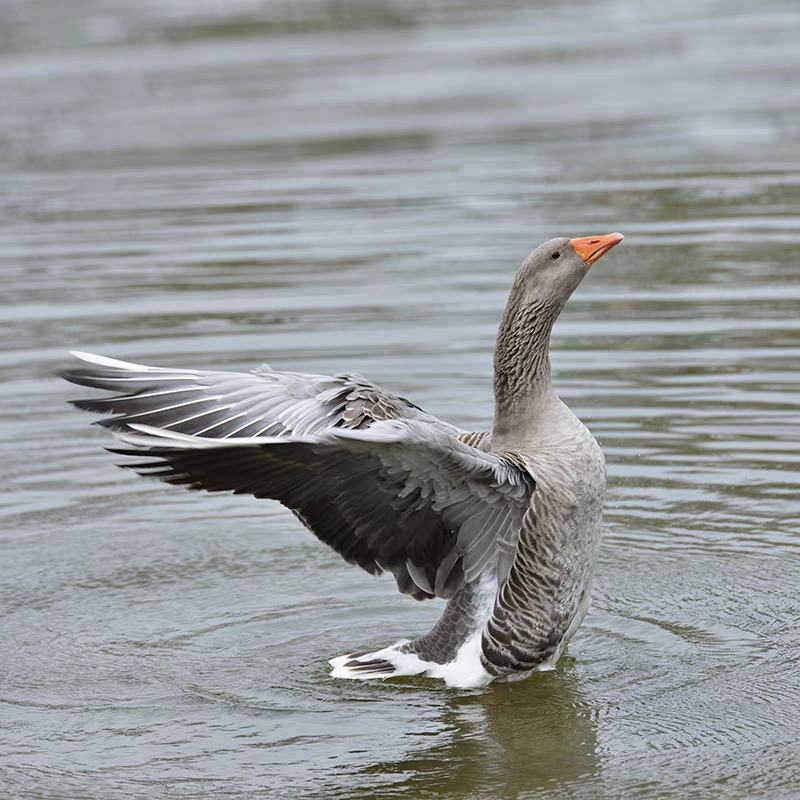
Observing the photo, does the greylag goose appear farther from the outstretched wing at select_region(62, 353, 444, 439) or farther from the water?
the water

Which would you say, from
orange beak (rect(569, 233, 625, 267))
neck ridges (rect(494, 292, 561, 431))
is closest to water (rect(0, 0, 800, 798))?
neck ridges (rect(494, 292, 561, 431))

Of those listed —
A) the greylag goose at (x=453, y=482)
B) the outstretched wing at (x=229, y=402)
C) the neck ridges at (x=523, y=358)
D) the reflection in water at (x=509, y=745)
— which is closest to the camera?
the reflection in water at (x=509, y=745)

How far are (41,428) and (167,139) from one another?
990cm

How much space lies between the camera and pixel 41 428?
11.1m

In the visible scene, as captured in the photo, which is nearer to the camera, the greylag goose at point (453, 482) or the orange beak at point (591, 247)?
the greylag goose at point (453, 482)

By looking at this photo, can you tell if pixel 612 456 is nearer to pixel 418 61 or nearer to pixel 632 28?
pixel 418 61

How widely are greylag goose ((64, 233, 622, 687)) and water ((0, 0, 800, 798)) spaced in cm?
28

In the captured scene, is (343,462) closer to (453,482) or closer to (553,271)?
(453,482)

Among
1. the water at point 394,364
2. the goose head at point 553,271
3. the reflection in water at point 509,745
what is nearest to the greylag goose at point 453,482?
the goose head at point 553,271

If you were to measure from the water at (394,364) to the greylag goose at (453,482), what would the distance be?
10.9 inches

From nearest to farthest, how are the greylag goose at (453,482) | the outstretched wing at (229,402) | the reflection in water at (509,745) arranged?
1. the reflection in water at (509,745)
2. the greylag goose at (453,482)
3. the outstretched wing at (229,402)

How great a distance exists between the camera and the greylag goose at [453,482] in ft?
22.5

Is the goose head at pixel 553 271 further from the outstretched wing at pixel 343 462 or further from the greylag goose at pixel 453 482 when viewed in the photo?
the outstretched wing at pixel 343 462

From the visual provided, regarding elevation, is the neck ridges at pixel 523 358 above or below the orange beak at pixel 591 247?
below
